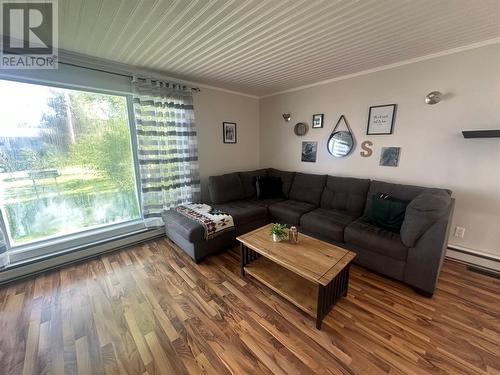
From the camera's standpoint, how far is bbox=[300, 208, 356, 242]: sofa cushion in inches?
94.3

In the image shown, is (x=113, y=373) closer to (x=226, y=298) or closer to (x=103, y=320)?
(x=103, y=320)

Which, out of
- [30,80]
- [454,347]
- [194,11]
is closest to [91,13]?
[194,11]

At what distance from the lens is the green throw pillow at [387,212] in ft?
7.07

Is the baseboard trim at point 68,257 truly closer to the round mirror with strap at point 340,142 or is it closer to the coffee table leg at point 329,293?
the coffee table leg at point 329,293

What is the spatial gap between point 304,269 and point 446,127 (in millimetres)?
2316

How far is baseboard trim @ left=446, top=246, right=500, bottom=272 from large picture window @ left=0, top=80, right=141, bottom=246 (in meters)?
4.19

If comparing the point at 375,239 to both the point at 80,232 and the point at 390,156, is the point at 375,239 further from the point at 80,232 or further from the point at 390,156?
the point at 80,232

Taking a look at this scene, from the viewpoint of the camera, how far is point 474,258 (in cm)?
228

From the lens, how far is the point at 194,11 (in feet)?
4.96

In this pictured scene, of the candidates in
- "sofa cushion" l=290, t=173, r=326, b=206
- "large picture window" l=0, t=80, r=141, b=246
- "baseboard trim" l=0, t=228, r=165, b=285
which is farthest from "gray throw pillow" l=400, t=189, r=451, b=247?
"large picture window" l=0, t=80, r=141, b=246

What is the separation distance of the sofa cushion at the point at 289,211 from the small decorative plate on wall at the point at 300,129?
126 cm

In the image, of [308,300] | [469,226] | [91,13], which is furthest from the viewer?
[469,226]

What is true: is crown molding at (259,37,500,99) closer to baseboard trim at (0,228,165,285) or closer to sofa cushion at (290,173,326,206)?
sofa cushion at (290,173,326,206)

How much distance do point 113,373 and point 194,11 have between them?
8.31 ft
